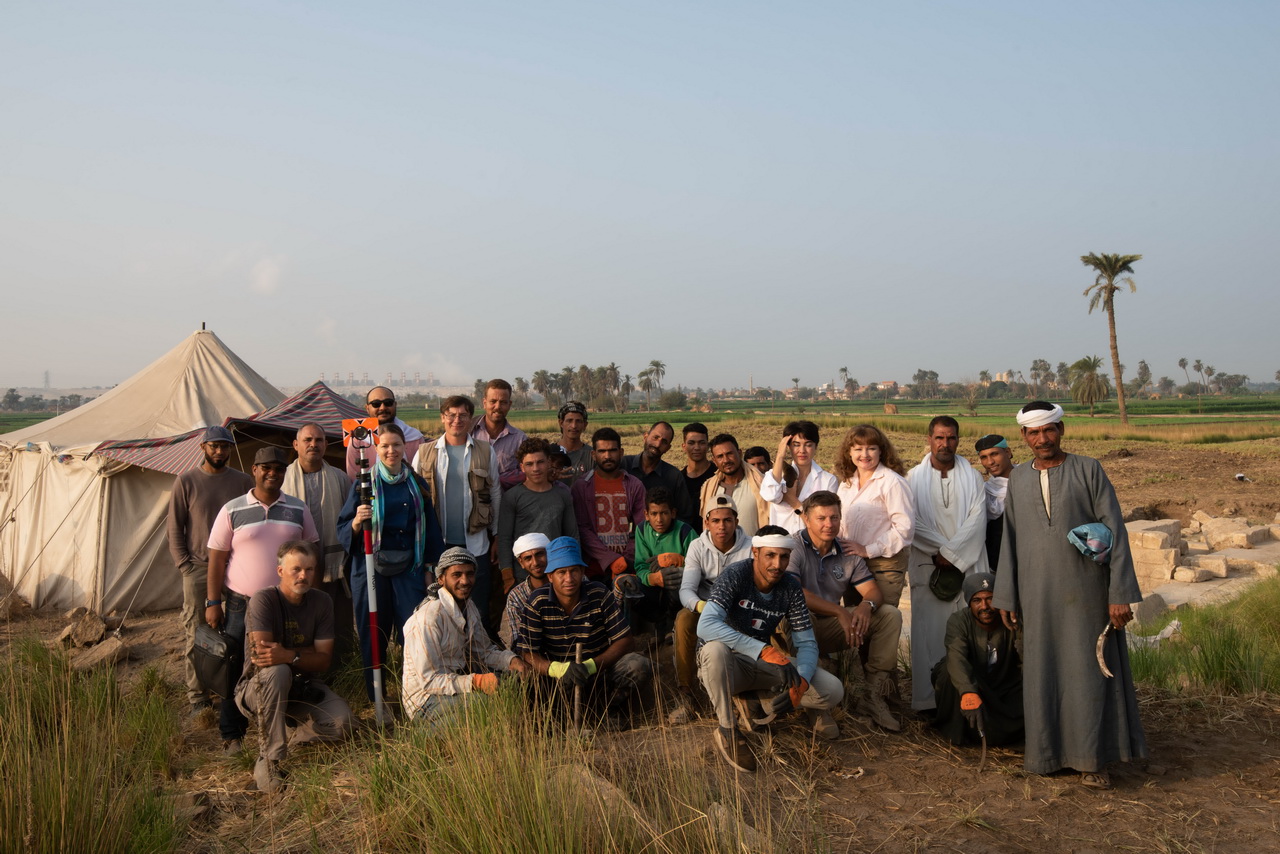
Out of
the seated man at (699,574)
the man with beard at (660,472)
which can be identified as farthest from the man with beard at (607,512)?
the seated man at (699,574)

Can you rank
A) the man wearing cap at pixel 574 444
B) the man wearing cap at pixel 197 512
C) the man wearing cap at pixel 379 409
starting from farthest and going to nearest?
the man wearing cap at pixel 574 444
the man wearing cap at pixel 379 409
the man wearing cap at pixel 197 512

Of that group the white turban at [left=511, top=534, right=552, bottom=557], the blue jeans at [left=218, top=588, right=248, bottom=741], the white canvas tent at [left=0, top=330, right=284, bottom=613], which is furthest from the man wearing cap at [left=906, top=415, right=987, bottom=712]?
the white canvas tent at [left=0, top=330, right=284, bottom=613]

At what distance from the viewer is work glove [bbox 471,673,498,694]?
4488 millimetres

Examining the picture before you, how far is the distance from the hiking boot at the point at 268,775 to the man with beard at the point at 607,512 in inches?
95.3

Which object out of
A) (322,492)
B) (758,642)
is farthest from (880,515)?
(322,492)

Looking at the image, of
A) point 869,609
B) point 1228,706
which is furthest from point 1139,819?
point 1228,706

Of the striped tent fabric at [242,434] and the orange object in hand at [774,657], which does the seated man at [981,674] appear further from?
the striped tent fabric at [242,434]

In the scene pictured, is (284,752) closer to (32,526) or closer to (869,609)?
(869,609)

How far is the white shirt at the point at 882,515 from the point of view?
17.5 feet

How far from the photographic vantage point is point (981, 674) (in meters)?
4.93

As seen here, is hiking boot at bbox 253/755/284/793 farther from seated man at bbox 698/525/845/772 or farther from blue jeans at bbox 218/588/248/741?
seated man at bbox 698/525/845/772

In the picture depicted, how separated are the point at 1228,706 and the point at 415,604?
534cm

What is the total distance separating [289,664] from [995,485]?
4.69 meters

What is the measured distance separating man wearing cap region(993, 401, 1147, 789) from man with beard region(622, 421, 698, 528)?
2.52 metres
